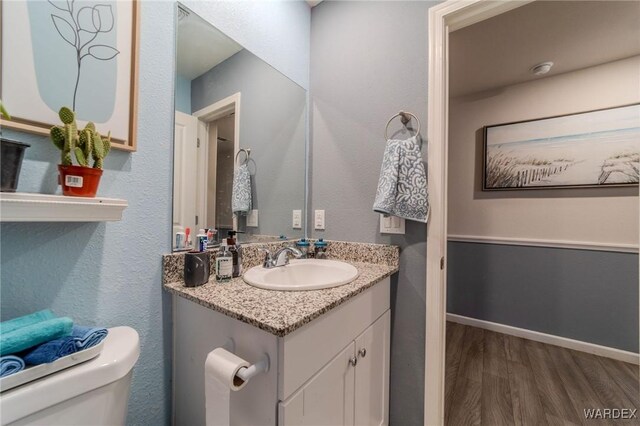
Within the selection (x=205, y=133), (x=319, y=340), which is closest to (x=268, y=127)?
(x=205, y=133)

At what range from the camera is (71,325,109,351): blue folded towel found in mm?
565

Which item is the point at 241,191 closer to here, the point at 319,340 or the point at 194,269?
the point at 194,269

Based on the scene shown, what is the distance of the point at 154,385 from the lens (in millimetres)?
858

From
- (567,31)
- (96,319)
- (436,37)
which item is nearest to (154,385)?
(96,319)

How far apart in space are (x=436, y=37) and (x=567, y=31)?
4.39 ft

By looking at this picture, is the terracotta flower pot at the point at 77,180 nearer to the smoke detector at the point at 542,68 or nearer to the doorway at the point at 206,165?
the doorway at the point at 206,165

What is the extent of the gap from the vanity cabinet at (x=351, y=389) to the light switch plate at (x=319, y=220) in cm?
59

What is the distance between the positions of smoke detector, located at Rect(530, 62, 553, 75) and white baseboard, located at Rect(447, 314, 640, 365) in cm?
228

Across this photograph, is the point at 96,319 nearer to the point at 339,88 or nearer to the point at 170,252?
the point at 170,252

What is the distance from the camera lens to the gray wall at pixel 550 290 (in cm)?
193

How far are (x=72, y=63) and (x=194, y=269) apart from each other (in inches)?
26.7

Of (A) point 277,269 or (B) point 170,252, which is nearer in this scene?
(B) point 170,252

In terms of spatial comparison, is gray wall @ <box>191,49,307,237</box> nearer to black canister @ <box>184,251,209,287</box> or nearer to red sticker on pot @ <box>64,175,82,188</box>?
black canister @ <box>184,251,209,287</box>

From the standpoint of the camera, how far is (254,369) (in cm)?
59
